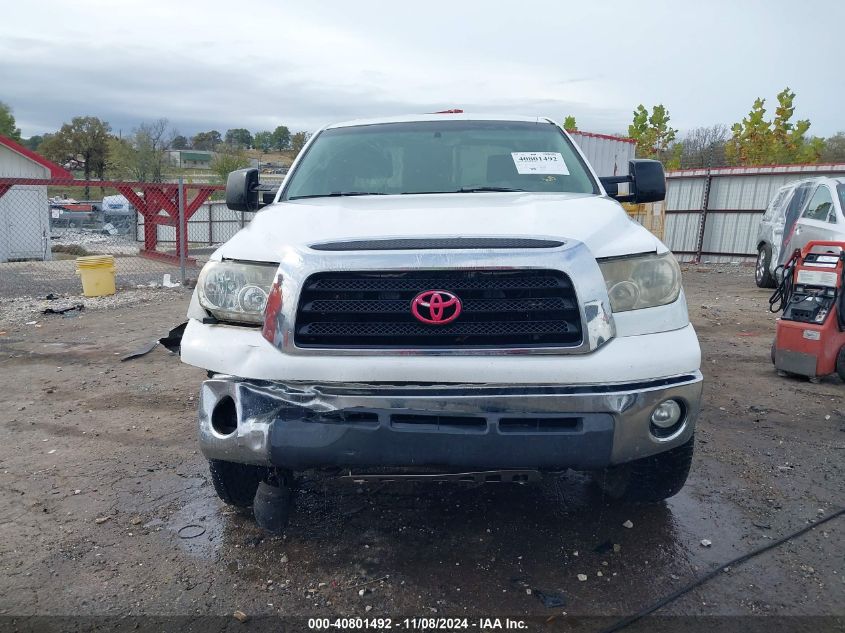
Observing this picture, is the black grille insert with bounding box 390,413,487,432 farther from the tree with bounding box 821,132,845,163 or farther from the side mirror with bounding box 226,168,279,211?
the tree with bounding box 821,132,845,163

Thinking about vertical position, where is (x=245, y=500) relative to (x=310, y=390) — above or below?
below

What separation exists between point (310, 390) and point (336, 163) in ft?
6.34

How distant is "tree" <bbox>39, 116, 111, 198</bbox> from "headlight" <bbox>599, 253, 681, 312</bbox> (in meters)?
57.8

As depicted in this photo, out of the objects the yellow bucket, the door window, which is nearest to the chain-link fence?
the yellow bucket

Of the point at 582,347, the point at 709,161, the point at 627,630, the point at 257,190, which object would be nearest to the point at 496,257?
the point at 582,347

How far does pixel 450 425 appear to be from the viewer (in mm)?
2445

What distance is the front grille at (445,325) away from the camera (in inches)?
98.4

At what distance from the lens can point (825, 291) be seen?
17.5 feet

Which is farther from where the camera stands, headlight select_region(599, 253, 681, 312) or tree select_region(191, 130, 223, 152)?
tree select_region(191, 130, 223, 152)

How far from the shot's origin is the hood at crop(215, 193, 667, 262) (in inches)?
104

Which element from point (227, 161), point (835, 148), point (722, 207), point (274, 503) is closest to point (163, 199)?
point (274, 503)

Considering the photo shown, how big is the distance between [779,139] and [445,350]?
32558 millimetres

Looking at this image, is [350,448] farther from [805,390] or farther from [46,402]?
[805,390]

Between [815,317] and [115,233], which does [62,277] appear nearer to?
[815,317]
